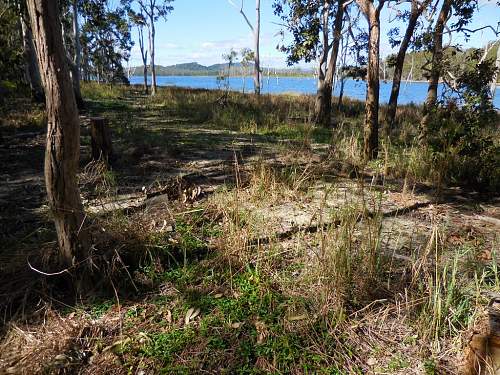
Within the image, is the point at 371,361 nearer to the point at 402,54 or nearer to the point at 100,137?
the point at 100,137

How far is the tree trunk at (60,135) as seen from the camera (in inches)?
82.0

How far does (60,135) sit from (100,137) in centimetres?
412

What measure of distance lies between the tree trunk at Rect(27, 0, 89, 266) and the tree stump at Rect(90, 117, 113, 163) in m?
3.66

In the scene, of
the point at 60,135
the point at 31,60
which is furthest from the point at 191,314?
the point at 31,60

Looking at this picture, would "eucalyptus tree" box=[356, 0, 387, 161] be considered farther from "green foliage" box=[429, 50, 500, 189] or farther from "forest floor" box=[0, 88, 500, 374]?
"forest floor" box=[0, 88, 500, 374]

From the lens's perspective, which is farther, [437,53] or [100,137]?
[437,53]

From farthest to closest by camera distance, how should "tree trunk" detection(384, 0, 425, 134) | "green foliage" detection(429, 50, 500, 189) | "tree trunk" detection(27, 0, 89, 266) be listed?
1. "tree trunk" detection(384, 0, 425, 134)
2. "green foliage" detection(429, 50, 500, 189)
3. "tree trunk" detection(27, 0, 89, 266)

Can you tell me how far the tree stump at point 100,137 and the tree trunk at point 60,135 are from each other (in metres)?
3.66

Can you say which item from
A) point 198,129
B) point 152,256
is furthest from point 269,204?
point 198,129

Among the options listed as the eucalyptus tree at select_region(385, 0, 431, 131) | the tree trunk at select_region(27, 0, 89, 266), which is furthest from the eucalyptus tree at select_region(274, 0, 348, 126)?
the tree trunk at select_region(27, 0, 89, 266)

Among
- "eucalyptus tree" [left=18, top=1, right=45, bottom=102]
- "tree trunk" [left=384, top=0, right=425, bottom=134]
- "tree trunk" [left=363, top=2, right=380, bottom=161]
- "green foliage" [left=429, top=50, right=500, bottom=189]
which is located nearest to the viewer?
"green foliage" [left=429, top=50, right=500, bottom=189]

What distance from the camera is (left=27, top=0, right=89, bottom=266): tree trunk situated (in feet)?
6.84

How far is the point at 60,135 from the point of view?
2303 mm

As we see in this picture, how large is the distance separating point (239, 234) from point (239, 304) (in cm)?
70
